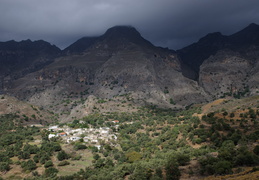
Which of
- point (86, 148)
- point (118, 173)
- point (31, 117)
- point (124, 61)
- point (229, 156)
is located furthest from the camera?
point (124, 61)

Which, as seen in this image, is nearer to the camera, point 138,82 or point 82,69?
point 138,82

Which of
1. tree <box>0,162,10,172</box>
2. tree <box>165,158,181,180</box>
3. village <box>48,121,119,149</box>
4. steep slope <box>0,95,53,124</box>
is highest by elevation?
steep slope <box>0,95,53,124</box>

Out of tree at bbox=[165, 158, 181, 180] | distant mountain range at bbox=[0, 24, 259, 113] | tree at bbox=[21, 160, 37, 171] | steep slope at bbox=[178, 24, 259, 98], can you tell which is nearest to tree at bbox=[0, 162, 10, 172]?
tree at bbox=[21, 160, 37, 171]

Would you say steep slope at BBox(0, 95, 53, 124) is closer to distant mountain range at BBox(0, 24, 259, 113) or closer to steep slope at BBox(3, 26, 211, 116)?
steep slope at BBox(3, 26, 211, 116)

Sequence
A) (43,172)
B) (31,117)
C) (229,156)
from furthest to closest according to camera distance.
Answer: (31,117) < (43,172) < (229,156)

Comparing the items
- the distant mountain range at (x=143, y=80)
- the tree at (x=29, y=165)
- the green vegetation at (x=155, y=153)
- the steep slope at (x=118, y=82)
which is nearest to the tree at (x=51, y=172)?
the green vegetation at (x=155, y=153)

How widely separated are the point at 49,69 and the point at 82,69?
1199 inches

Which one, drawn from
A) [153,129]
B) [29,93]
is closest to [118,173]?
[153,129]

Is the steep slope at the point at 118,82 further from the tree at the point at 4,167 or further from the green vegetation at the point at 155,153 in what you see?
the tree at the point at 4,167

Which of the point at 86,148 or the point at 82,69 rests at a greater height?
the point at 82,69

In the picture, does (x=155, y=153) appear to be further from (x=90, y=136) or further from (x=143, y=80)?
(x=143, y=80)

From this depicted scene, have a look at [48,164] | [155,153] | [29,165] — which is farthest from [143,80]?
[29,165]

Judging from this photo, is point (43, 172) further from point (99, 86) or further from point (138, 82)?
point (99, 86)

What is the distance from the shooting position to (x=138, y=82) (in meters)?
152
